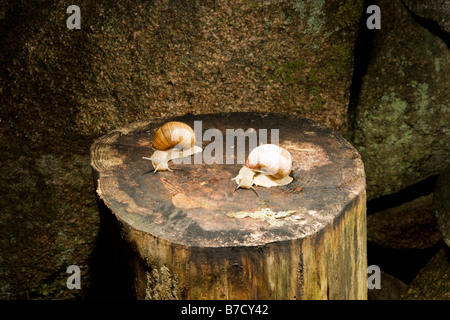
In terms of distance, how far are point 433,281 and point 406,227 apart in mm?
325

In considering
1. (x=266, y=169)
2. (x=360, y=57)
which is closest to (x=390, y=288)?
(x=360, y=57)

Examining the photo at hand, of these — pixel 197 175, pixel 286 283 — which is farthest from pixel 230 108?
pixel 286 283

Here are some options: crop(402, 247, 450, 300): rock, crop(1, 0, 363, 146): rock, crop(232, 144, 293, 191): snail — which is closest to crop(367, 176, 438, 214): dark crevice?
crop(402, 247, 450, 300): rock

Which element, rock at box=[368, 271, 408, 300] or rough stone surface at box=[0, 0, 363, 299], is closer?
rough stone surface at box=[0, 0, 363, 299]

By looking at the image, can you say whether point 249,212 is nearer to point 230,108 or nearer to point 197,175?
point 197,175

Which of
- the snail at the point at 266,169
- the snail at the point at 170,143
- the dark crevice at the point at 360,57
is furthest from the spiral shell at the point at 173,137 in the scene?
the dark crevice at the point at 360,57

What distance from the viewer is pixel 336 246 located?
1734 mm

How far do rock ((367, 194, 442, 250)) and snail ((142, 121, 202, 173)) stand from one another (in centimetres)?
138

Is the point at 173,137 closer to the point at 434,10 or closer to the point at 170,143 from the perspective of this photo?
the point at 170,143

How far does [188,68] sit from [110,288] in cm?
130

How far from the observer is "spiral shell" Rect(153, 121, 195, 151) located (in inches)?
80.2

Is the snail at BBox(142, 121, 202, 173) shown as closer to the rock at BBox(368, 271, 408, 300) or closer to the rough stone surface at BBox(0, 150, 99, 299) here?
the rough stone surface at BBox(0, 150, 99, 299)

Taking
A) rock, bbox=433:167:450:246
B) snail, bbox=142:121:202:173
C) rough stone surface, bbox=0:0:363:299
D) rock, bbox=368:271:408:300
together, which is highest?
rough stone surface, bbox=0:0:363:299

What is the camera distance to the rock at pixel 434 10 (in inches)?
98.4
